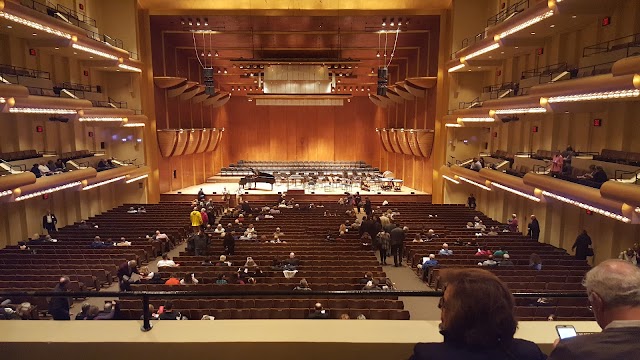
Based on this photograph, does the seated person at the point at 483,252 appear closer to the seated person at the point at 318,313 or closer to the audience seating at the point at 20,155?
the seated person at the point at 318,313

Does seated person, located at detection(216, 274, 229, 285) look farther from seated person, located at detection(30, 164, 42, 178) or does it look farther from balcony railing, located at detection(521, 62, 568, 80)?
balcony railing, located at detection(521, 62, 568, 80)

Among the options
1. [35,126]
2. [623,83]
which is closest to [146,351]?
[623,83]

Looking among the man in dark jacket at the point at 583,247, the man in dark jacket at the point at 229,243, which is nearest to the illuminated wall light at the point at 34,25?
the man in dark jacket at the point at 229,243

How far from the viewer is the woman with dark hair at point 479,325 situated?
65.2 inches

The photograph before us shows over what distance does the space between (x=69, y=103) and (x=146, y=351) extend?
1702 centimetres

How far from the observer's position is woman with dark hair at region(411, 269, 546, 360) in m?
1.66

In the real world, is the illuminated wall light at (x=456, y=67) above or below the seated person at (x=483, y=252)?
above

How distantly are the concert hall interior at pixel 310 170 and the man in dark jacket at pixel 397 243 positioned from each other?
0.89 feet

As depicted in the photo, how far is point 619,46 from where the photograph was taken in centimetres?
1245

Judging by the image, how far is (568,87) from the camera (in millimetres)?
12734

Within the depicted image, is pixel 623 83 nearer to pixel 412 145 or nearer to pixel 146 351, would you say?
pixel 146 351

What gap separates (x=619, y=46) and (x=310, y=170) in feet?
80.5

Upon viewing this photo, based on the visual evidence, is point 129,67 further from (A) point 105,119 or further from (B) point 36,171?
(B) point 36,171

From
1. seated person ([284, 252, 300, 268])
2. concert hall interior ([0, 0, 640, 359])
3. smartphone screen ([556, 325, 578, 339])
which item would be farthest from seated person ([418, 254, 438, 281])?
smartphone screen ([556, 325, 578, 339])
